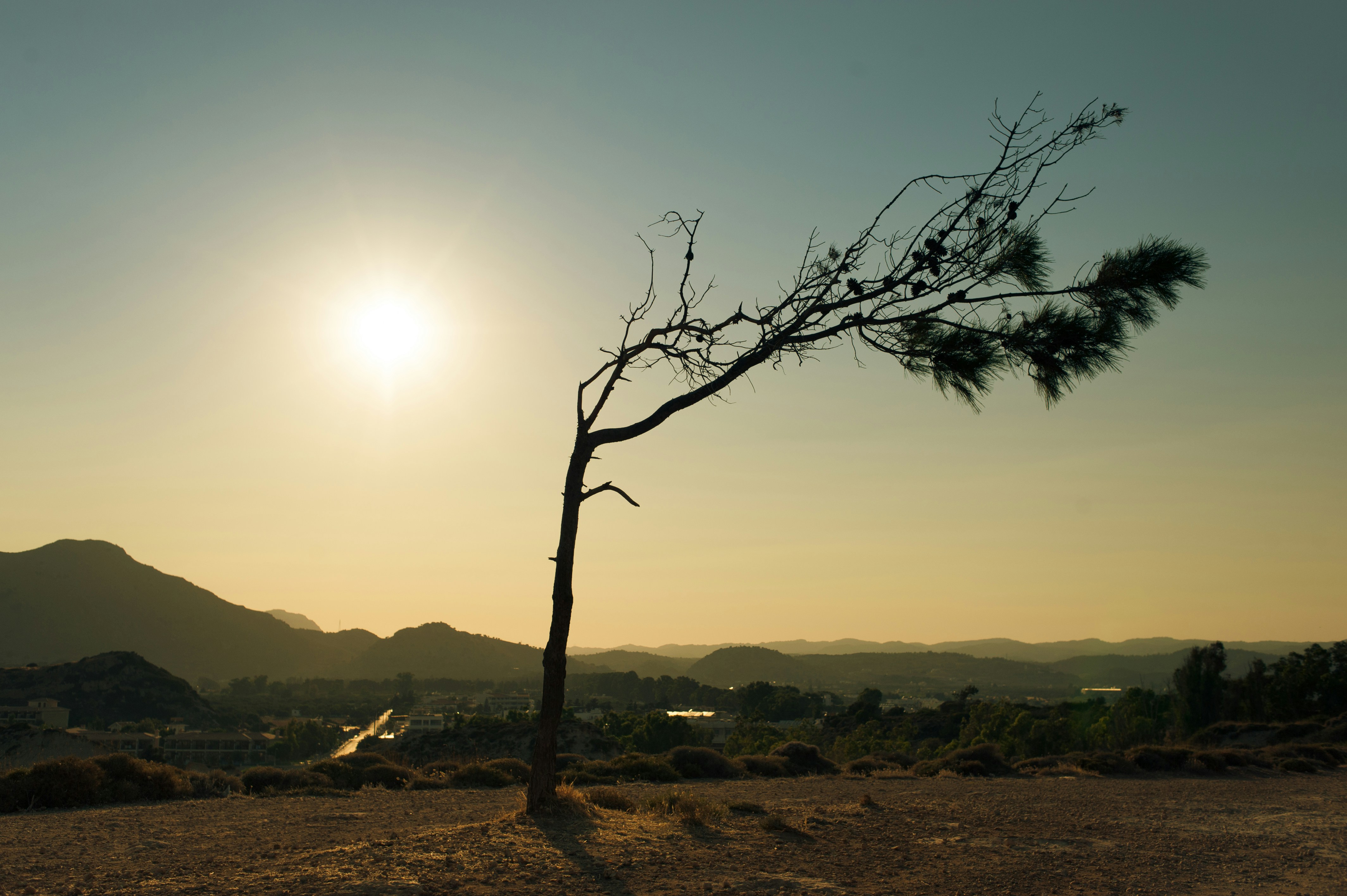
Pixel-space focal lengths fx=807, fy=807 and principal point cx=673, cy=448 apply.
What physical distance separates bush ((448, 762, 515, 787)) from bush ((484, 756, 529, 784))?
272 mm

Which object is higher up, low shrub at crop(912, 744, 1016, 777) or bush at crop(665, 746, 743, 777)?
bush at crop(665, 746, 743, 777)

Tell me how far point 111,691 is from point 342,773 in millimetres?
58881

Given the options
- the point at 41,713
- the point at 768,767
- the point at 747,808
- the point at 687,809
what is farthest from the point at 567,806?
the point at 41,713

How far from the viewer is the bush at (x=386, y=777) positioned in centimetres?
1372

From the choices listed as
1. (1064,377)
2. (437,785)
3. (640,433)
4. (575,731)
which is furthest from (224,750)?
(1064,377)

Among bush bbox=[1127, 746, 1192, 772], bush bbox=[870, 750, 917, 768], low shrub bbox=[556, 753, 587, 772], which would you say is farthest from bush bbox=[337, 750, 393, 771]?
bush bbox=[1127, 746, 1192, 772]

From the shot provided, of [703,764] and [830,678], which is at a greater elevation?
[703,764]

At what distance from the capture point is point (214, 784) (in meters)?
12.4

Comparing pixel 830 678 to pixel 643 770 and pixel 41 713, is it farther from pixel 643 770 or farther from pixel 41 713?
pixel 643 770

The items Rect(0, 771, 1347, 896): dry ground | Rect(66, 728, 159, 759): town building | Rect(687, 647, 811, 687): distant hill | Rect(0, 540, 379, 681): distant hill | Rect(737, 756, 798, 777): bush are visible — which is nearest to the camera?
Rect(0, 771, 1347, 896): dry ground

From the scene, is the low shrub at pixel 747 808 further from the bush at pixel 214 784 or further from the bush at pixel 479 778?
the bush at pixel 214 784

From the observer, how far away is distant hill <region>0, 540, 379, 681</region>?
11750 centimetres

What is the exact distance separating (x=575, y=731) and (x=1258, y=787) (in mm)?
19160

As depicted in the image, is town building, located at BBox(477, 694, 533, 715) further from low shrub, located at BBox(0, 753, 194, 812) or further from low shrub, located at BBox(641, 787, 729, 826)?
low shrub, located at BBox(641, 787, 729, 826)
